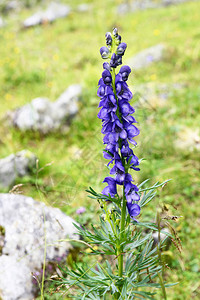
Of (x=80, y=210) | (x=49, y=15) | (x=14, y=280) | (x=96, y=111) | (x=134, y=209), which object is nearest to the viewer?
(x=134, y=209)

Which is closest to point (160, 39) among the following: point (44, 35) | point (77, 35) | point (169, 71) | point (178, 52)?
point (178, 52)

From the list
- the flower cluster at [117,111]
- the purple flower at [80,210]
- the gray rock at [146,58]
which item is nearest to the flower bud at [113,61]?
the flower cluster at [117,111]

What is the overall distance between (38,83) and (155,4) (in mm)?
8027

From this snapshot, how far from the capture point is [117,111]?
4.74 ft

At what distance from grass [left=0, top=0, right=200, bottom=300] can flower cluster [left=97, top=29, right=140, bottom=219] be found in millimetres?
641

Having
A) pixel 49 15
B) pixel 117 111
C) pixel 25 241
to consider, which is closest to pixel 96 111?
pixel 25 241

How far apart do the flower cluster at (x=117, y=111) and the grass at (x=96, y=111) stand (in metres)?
0.64

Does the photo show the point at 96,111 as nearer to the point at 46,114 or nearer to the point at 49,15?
the point at 46,114

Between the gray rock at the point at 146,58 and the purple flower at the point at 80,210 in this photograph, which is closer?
the purple flower at the point at 80,210

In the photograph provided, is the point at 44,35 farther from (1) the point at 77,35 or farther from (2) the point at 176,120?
(2) the point at 176,120

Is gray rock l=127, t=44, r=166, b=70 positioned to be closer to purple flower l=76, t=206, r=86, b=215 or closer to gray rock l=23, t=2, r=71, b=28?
purple flower l=76, t=206, r=86, b=215

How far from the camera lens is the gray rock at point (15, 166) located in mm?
3605

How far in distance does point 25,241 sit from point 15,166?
1.30 m

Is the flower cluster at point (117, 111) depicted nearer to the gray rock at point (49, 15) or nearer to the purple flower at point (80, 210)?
the purple flower at point (80, 210)
